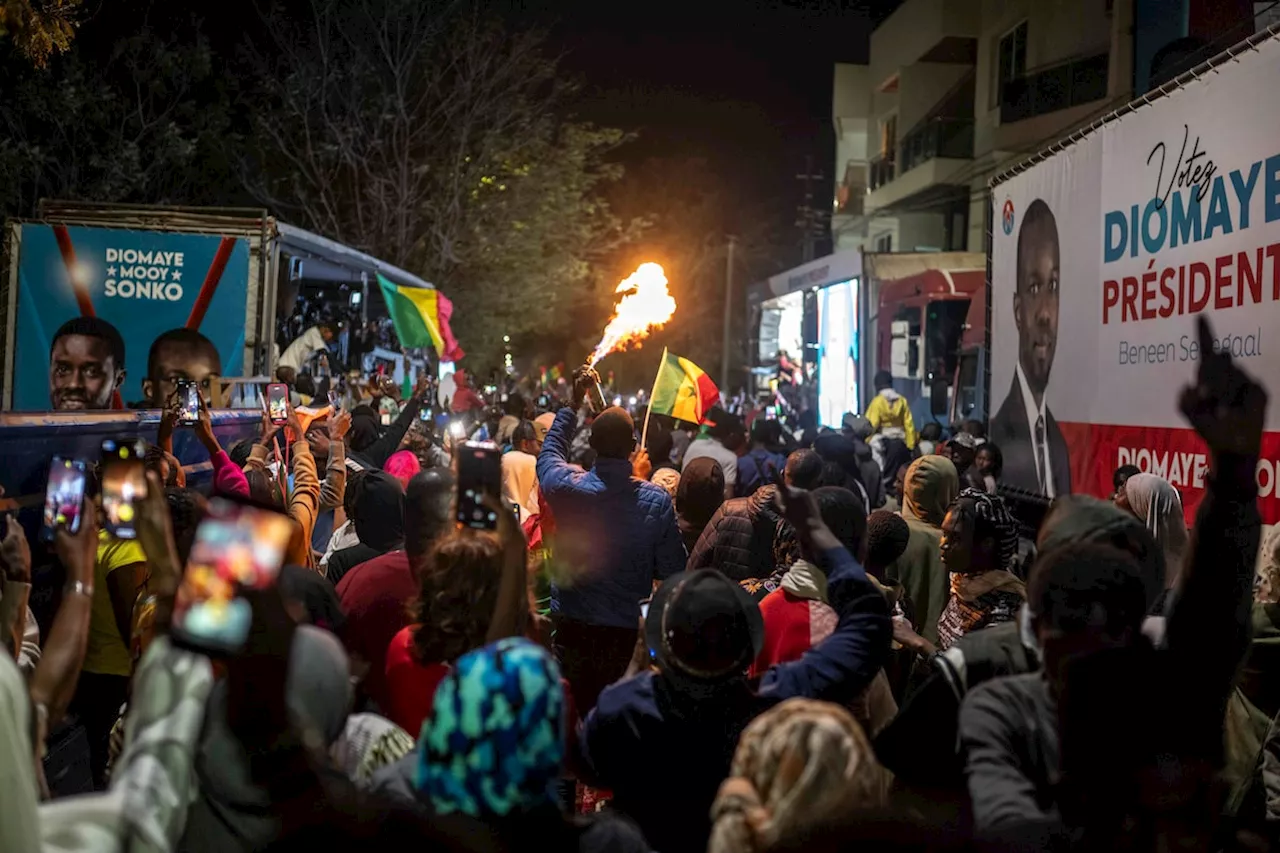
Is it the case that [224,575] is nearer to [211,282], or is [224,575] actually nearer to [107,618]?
[107,618]

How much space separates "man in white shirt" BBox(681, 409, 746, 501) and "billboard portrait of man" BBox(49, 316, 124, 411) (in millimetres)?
4283

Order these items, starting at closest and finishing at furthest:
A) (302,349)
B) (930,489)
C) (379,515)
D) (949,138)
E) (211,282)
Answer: (379,515), (930,489), (211,282), (302,349), (949,138)

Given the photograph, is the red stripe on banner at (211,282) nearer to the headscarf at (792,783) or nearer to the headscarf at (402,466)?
the headscarf at (402,466)

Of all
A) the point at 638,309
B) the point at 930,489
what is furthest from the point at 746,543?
the point at 638,309

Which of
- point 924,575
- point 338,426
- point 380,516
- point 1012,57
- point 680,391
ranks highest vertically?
point 1012,57

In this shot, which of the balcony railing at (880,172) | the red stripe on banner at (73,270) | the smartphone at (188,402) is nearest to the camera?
the smartphone at (188,402)

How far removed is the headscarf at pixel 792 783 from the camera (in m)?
2.39

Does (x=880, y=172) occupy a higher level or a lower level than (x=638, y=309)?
higher

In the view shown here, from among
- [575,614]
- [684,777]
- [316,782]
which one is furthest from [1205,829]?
[575,614]

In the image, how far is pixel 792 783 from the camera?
7.91 ft

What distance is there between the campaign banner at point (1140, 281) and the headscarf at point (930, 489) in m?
1.48

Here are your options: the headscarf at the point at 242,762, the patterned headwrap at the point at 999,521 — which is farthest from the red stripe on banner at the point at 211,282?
the headscarf at the point at 242,762

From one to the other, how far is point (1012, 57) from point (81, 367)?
25.3m

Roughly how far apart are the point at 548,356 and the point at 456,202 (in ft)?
82.7
